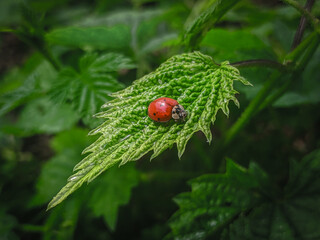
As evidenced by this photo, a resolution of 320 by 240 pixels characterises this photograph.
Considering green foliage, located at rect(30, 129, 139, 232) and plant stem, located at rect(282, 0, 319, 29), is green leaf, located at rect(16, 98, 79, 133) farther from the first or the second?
plant stem, located at rect(282, 0, 319, 29)

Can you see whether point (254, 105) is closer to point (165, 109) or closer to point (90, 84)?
point (165, 109)

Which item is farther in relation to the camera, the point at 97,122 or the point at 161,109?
the point at 97,122

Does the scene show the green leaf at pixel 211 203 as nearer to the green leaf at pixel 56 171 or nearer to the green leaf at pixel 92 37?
A: the green leaf at pixel 56 171

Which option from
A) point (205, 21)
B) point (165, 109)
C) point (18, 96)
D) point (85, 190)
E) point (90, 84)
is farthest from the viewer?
point (85, 190)

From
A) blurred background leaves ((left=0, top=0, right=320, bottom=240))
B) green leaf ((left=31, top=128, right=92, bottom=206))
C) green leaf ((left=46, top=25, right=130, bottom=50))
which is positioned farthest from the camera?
green leaf ((left=31, top=128, right=92, bottom=206))

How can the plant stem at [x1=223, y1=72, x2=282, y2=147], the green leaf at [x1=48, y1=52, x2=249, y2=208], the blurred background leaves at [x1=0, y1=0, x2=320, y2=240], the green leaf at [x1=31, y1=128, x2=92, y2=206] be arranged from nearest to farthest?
the green leaf at [x1=48, y1=52, x2=249, y2=208] → the plant stem at [x1=223, y1=72, x2=282, y2=147] → the blurred background leaves at [x1=0, y1=0, x2=320, y2=240] → the green leaf at [x1=31, y1=128, x2=92, y2=206]

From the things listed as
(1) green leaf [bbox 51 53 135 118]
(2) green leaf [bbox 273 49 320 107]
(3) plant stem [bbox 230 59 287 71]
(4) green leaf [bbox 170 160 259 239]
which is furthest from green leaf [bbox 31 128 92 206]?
(2) green leaf [bbox 273 49 320 107]

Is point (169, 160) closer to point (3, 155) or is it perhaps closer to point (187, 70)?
point (187, 70)

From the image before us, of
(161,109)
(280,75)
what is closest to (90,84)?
(161,109)
